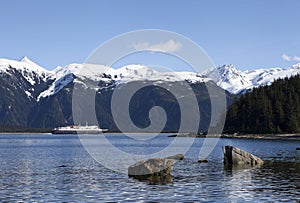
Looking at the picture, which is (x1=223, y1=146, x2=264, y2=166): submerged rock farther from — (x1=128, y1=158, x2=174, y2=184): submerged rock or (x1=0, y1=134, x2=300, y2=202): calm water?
(x1=128, y1=158, x2=174, y2=184): submerged rock

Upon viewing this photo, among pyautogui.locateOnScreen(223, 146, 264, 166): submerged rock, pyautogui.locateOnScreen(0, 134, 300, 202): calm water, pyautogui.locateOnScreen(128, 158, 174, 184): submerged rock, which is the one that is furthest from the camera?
pyautogui.locateOnScreen(223, 146, 264, 166): submerged rock

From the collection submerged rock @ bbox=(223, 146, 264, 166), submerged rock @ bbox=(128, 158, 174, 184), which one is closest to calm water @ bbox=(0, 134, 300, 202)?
submerged rock @ bbox=(128, 158, 174, 184)

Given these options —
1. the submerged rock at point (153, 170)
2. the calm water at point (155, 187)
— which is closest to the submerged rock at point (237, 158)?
the calm water at point (155, 187)

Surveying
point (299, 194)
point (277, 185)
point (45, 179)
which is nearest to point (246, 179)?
point (277, 185)

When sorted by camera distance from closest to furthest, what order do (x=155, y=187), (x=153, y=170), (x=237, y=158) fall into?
(x=155, y=187)
(x=153, y=170)
(x=237, y=158)

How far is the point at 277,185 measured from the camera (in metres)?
51.8

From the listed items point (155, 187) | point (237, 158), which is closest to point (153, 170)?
point (155, 187)

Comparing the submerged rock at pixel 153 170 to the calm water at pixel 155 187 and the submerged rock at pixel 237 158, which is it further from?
the submerged rock at pixel 237 158

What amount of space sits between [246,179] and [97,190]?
18916 millimetres

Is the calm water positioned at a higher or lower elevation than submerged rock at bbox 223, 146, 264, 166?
lower

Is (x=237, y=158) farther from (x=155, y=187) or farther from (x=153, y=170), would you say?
(x=155, y=187)

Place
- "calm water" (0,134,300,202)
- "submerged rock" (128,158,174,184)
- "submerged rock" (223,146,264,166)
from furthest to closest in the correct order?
"submerged rock" (223,146,264,166) → "submerged rock" (128,158,174,184) → "calm water" (0,134,300,202)

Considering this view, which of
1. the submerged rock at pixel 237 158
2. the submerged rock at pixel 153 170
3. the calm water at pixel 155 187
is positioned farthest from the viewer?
the submerged rock at pixel 237 158

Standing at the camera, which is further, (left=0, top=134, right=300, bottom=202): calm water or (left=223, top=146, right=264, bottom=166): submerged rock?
(left=223, top=146, right=264, bottom=166): submerged rock
